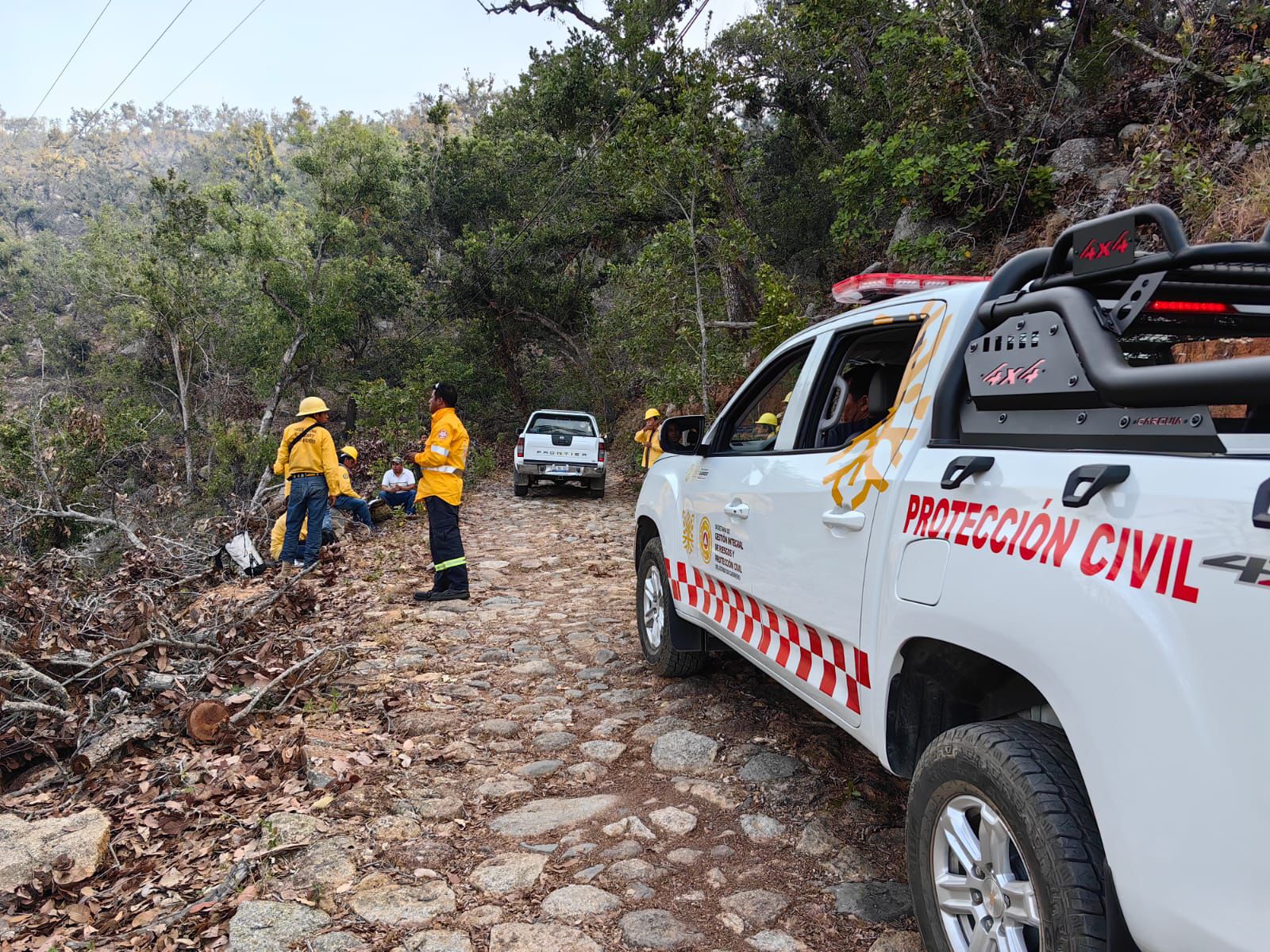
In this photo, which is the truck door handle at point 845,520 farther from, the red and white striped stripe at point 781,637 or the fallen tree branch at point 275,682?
the fallen tree branch at point 275,682

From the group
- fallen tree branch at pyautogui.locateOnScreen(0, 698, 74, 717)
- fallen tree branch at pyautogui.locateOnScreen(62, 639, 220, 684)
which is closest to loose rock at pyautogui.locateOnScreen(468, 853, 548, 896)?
fallen tree branch at pyautogui.locateOnScreen(0, 698, 74, 717)

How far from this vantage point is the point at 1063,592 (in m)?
1.72

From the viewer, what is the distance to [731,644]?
3.96 metres

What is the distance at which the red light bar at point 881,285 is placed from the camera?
3.06 meters

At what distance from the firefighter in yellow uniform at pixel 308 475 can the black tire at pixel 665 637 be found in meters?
4.81

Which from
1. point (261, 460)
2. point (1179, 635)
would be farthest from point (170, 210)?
point (1179, 635)

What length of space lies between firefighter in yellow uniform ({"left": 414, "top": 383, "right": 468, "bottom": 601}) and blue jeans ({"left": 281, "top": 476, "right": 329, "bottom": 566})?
80.2 inches

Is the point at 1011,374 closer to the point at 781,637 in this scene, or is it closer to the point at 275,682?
the point at 781,637

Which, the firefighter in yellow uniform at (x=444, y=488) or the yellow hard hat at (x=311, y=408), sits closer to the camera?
the firefighter in yellow uniform at (x=444, y=488)

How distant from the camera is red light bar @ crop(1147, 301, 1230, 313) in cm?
220

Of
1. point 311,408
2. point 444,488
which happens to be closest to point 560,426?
point 311,408

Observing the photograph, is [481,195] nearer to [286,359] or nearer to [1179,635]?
[286,359]

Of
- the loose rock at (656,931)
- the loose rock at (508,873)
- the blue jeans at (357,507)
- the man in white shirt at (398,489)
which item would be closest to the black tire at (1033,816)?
the loose rock at (656,931)

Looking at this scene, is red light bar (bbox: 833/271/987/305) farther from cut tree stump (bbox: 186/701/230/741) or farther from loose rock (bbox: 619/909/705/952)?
cut tree stump (bbox: 186/701/230/741)
